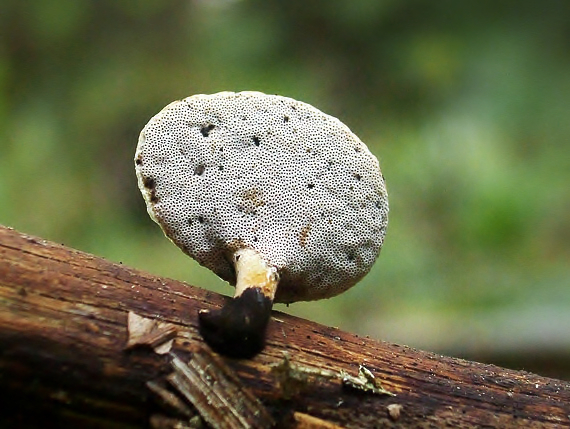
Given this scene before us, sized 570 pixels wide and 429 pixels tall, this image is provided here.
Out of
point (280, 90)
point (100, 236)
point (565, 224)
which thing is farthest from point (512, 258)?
point (100, 236)

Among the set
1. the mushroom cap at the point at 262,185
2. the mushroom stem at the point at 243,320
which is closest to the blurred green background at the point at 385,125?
the mushroom cap at the point at 262,185

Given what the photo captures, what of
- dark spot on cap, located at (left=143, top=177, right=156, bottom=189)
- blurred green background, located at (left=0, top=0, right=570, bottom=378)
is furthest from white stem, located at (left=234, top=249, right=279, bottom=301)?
blurred green background, located at (left=0, top=0, right=570, bottom=378)

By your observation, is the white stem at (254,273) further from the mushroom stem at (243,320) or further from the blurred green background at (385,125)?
the blurred green background at (385,125)

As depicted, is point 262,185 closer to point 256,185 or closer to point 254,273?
point 256,185

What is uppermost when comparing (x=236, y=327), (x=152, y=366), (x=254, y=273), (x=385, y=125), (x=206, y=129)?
(x=385, y=125)

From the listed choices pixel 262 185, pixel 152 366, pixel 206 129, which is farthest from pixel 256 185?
pixel 152 366

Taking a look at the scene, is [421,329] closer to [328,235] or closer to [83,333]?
[328,235]
